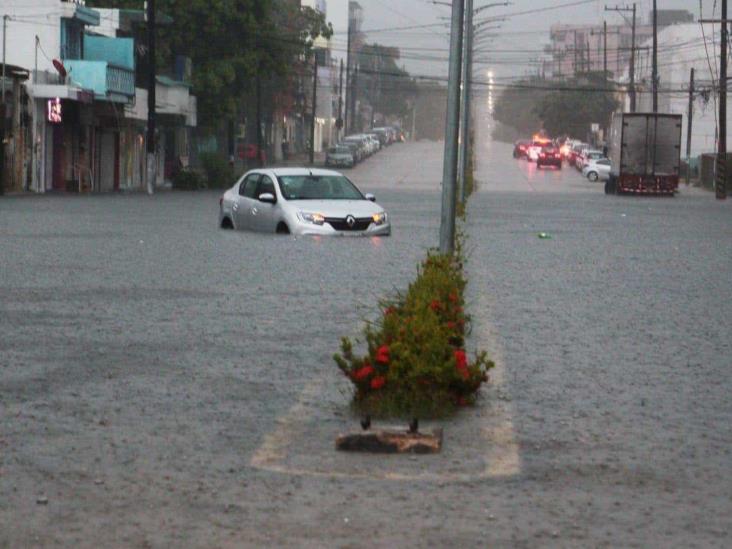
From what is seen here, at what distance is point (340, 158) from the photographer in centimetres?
10356

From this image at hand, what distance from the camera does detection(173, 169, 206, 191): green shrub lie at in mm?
70812

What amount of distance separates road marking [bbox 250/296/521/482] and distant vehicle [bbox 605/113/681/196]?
5810 cm

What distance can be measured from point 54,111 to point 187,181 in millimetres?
11832

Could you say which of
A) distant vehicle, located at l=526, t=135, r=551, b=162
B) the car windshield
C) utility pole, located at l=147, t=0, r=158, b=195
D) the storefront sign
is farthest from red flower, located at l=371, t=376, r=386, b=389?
distant vehicle, located at l=526, t=135, r=551, b=162

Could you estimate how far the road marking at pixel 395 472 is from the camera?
8141 mm

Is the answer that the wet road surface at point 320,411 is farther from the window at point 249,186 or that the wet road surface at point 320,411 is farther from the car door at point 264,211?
the window at point 249,186

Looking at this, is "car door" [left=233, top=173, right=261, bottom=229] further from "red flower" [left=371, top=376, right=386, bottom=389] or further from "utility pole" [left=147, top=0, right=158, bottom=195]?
"utility pole" [left=147, top=0, right=158, bottom=195]

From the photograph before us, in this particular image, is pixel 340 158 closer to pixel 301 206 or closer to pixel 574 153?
pixel 574 153

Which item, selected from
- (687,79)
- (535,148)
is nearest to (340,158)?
(535,148)

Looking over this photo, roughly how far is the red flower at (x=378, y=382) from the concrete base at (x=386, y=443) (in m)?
1.06

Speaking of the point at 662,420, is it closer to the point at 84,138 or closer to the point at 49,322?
the point at 49,322

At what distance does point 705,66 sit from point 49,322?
352 feet

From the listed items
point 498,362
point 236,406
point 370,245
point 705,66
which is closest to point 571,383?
point 498,362

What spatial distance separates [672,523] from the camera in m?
7.15
